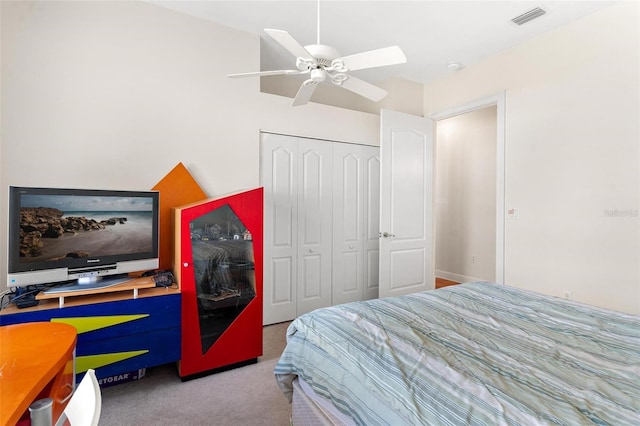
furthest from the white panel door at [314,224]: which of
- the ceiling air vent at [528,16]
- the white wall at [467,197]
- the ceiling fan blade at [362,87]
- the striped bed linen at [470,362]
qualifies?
the white wall at [467,197]

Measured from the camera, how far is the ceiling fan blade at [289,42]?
1.56m

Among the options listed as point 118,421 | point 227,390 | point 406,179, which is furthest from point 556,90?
point 118,421

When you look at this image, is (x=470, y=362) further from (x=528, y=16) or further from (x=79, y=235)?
(x=528, y=16)

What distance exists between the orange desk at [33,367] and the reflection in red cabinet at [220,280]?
2.93 feet

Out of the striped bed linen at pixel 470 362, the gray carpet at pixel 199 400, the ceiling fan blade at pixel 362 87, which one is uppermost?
the ceiling fan blade at pixel 362 87

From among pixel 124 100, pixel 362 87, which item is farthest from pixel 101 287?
pixel 362 87

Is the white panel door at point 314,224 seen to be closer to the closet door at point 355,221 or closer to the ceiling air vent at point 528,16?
the closet door at point 355,221

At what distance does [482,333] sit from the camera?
1436 mm

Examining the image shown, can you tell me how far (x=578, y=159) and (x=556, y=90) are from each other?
687mm

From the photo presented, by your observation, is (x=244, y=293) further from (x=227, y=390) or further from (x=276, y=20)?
(x=276, y=20)

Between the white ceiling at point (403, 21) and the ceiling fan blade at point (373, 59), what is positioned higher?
the white ceiling at point (403, 21)

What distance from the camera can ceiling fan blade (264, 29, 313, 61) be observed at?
156 cm

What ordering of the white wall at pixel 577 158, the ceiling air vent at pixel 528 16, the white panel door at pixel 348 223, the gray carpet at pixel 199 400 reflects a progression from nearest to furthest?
1. the gray carpet at pixel 199 400
2. the white wall at pixel 577 158
3. the ceiling air vent at pixel 528 16
4. the white panel door at pixel 348 223

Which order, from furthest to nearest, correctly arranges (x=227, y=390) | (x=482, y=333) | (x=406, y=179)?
(x=406, y=179)
(x=227, y=390)
(x=482, y=333)
